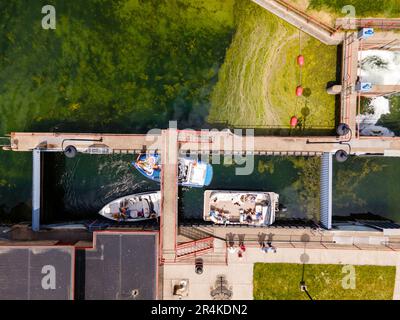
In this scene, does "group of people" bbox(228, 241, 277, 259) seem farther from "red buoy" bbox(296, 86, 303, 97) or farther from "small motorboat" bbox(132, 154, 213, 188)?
"red buoy" bbox(296, 86, 303, 97)

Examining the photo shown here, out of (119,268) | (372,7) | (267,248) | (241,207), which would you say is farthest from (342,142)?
(119,268)

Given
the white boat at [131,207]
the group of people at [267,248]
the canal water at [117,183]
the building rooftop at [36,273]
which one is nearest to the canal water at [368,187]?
the canal water at [117,183]

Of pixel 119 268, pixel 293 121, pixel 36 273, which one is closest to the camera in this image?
pixel 36 273

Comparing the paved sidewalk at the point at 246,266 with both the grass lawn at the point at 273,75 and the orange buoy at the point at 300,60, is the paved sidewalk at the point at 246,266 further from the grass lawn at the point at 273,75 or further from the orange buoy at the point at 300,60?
the orange buoy at the point at 300,60

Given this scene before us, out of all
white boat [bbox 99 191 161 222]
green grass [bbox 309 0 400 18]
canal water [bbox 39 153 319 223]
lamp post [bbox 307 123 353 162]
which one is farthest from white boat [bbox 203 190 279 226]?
green grass [bbox 309 0 400 18]

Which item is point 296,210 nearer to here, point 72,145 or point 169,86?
point 169,86

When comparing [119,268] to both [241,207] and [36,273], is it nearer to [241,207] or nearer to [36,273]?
[36,273]
